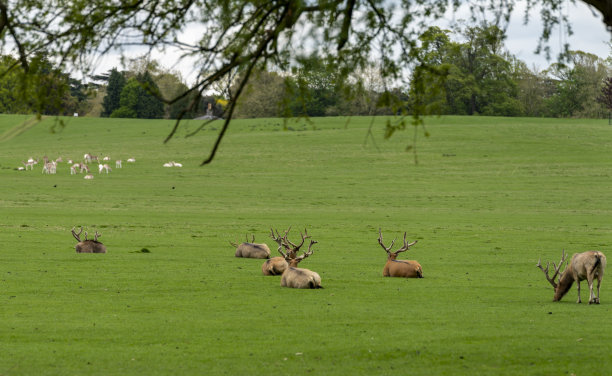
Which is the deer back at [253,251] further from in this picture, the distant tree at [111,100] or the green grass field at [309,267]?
the distant tree at [111,100]

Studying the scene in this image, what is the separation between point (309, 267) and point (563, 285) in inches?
297

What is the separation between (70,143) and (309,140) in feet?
78.0

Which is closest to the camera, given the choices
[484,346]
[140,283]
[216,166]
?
[484,346]

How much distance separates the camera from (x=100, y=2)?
9.73 metres

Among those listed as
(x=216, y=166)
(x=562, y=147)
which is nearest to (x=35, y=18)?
(x=216, y=166)

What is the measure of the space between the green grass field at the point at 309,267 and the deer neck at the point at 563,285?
1.53 feet

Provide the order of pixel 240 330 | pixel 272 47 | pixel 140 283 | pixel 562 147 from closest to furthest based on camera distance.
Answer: pixel 272 47 < pixel 240 330 < pixel 140 283 < pixel 562 147

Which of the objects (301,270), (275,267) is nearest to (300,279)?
(301,270)

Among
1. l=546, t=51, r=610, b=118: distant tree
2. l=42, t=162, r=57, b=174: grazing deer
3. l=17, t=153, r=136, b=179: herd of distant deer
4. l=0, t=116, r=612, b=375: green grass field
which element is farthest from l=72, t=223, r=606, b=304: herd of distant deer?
l=546, t=51, r=610, b=118: distant tree

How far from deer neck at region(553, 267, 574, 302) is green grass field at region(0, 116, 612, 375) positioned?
0.47m

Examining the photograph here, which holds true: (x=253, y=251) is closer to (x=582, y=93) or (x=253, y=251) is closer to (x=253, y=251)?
(x=253, y=251)

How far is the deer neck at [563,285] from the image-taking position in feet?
57.1

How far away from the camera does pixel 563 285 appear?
17.5m

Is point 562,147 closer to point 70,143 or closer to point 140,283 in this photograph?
point 70,143
